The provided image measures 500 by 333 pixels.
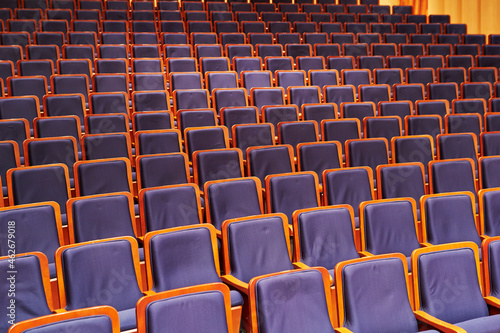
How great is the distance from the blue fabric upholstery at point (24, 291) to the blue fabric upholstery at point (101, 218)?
116 millimetres

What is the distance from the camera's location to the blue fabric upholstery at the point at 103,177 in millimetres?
662

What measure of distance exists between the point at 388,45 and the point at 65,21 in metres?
0.80

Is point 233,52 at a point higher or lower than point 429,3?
lower

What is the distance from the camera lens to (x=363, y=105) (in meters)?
1.00

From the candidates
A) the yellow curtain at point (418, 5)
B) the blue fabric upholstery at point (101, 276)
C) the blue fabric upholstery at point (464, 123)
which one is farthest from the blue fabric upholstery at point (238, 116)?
the yellow curtain at point (418, 5)

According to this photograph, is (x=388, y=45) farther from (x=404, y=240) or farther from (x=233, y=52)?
(x=404, y=240)

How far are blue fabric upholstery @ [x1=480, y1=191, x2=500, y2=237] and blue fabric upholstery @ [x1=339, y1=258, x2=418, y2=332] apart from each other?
24cm

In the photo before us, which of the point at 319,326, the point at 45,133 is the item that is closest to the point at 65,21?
the point at 45,133

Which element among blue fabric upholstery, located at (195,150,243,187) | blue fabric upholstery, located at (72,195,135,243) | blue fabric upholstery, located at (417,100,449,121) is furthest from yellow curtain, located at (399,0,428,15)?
blue fabric upholstery, located at (72,195,135,243)

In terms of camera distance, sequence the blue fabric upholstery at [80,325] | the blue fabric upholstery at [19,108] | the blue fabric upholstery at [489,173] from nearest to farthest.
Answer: the blue fabric upholstery at [80,325] → the blue fabric upholstery at [489,173] → the blue fabric upholstery at [19,108]

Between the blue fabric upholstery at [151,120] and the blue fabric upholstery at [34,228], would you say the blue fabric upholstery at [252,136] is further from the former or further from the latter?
the blue fabric upholstery at [34,228]

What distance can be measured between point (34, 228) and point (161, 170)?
0.21 m

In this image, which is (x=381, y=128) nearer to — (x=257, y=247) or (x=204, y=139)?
(x=204, y=139)

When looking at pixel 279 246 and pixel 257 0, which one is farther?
pixel 257 0
